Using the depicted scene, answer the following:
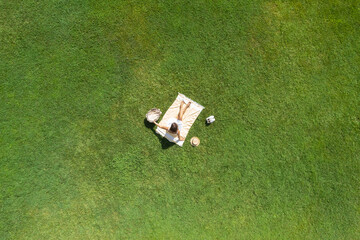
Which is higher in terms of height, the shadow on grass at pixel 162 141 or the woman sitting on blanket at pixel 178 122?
the woman sitting on blanket at pixel 178 122

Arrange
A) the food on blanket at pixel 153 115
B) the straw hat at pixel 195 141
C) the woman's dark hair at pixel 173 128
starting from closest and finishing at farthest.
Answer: the woman's dark hair at pixel 173 128
the food on blanket at pixel 153 115
the straw hat at pixel 195 141

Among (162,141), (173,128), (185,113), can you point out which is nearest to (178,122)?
(185,113)

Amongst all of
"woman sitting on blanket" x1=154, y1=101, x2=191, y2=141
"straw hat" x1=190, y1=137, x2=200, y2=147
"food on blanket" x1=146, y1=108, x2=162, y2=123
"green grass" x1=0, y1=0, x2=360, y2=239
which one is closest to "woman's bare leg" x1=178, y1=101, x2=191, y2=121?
"woman sitting on blanket" x1=154, y1=101, x2=191, y2=141

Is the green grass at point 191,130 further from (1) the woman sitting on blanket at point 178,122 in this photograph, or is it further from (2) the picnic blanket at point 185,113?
(1) the woman sitting on blanket at point 178,122

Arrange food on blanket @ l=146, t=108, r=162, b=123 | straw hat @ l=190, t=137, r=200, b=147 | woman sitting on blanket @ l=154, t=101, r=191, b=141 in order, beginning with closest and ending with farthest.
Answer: woman sitting on blanket @ l=154, t=101, r=191, b=141, food on blanket @ l=146, t=108, r=162, b=123, straw hat @ l=190, t=137, r=200, b=147

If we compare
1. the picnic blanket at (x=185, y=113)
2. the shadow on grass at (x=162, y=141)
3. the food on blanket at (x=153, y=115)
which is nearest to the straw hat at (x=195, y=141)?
the picnic blanket at (x=185, y=113)

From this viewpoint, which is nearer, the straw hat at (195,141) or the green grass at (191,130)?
the green grass at (191,130)

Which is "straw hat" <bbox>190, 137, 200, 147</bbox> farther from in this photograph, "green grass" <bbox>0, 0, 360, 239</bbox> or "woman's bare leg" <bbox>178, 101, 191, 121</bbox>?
"woman's bare leg" <bbox>178, 101, 191, 121</bbox>
